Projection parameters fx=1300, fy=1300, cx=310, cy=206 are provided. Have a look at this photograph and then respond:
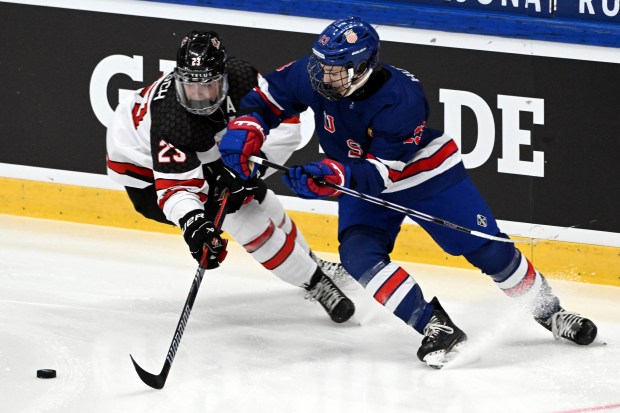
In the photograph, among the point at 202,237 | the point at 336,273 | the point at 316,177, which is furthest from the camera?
the point at 336,273

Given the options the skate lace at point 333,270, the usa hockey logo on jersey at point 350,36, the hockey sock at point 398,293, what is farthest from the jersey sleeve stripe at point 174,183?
the skate lace at point 333,270

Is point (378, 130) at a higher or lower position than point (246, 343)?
higher

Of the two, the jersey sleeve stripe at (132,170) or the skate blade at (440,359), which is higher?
the jersey sleeve stripe at (132,170)

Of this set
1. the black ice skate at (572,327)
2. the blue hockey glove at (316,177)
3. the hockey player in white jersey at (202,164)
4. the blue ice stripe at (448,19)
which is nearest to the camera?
the blue hockey glove at (316,177)

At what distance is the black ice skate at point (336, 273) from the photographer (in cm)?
527

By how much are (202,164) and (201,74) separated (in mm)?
437

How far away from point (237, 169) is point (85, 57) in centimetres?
182

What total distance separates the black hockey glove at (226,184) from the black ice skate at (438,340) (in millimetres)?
857

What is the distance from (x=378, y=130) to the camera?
4.20 metres

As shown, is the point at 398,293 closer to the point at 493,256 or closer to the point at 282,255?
the point at 493,256

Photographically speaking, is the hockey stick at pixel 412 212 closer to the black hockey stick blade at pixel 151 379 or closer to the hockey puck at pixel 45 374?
the black hockey stick blade at pixel 151 379

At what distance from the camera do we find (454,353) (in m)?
4.46

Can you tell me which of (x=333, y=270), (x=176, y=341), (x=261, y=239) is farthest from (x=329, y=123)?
(x=333, y=270)

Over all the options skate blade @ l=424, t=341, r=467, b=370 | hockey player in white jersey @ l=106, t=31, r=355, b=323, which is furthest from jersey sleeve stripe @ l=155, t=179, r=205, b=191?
skate blade @ l=424, t=341, r=467, b=370
